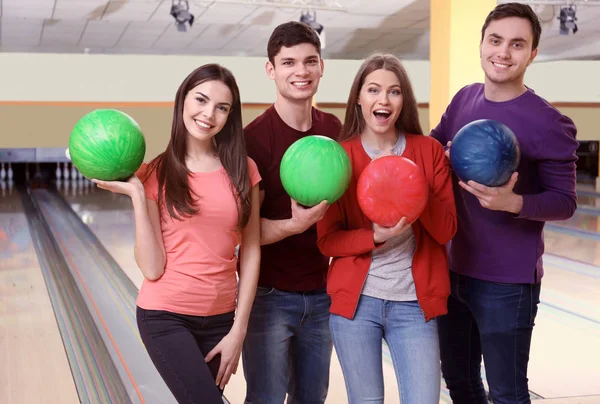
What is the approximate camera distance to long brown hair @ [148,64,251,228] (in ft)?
4.49

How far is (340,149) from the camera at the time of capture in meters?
1.36

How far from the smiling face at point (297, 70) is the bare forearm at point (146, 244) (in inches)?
16.7

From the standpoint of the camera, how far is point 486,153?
1332mm

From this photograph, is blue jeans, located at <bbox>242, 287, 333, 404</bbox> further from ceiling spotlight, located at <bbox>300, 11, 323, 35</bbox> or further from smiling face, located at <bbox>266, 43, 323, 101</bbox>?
ceiling spotlight, located at <bbox>300, 11, 323, 35</bbox>

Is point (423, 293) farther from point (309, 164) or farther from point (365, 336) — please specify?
point (309, 164)

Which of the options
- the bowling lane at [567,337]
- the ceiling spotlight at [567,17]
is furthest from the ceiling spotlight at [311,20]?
the bowling lane at [567,337]

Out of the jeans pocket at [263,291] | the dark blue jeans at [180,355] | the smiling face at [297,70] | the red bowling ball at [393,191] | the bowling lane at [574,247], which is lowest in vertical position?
the bowling lane at [574,247]

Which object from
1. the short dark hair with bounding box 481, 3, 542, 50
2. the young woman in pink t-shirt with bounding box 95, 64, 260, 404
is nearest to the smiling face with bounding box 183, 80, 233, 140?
the young woman in pink t-shirt with bounding box 95, 64, 260, 404

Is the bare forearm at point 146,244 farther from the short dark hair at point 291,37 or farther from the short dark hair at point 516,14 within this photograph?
the short dark hair at point 516,14

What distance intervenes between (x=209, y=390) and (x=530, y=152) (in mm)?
829

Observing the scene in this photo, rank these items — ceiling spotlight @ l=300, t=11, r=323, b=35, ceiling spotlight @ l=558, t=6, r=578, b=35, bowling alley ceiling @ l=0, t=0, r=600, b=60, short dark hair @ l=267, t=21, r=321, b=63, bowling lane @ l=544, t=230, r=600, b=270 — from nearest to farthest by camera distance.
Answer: short dark hair @ l=267, t=21, r=321, b=63, bowling lane @ l=544, t=230, r=600, b=270, ceiling spotlight @ l=558, t=6, r=578, b=35, ceiling spotlight @ l=300, t=11, r=323, b=35, bowling alley ceiling @ l=0, t=0, r=600, b=60

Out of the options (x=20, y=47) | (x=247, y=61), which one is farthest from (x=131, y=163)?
(x=20, y=47)

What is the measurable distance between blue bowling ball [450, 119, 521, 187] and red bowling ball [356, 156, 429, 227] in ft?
0.34

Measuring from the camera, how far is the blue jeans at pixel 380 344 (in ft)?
4.34
